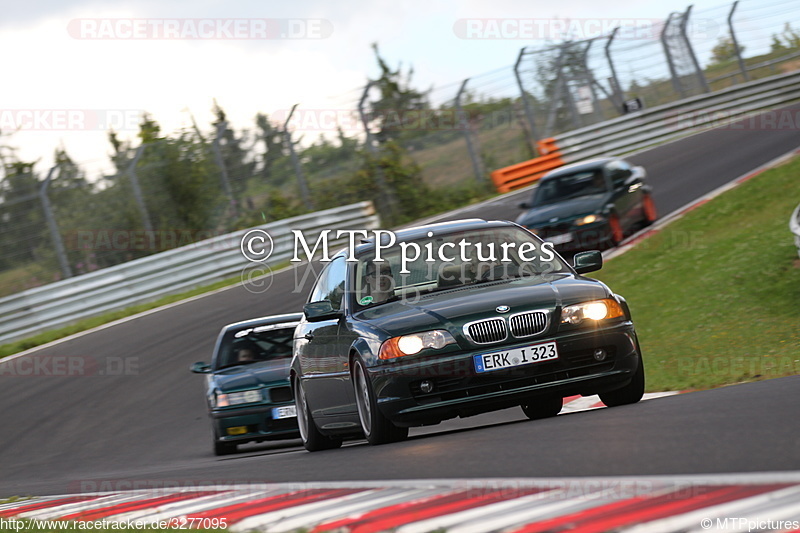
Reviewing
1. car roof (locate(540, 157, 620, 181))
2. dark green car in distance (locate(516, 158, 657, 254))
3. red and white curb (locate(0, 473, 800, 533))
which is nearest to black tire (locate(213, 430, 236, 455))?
red and white curb (locate(0, 473, 800, 533))

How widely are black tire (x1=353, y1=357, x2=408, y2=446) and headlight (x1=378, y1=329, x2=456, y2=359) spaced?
1.06ft

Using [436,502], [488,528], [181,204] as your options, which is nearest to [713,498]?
[488,528]

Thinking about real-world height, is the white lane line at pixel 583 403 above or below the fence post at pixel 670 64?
below

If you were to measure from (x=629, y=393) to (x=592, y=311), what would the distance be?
0.84m

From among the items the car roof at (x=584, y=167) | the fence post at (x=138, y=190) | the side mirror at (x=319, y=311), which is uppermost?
the fence post at (x=138, y=190)

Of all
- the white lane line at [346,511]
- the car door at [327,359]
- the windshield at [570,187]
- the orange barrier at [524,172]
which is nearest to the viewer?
the white lane line at [346,511]

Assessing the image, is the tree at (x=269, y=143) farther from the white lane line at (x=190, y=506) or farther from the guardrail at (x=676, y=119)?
the white lane line at (x=190, y=506)

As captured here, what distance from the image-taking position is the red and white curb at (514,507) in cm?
393

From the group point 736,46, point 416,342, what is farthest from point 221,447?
point 736,46

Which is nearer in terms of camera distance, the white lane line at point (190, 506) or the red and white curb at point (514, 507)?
the red and white curb at point (514, 507)

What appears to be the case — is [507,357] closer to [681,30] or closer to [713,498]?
[713,498]

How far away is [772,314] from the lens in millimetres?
12711

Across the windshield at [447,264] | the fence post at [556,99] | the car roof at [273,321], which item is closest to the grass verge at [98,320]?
the car roof at [273,321]

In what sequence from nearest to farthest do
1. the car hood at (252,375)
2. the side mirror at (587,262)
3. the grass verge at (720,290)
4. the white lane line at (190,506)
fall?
the white lane line at (190,506)
the side mirror at (587,262)
the grass verge at (720,290)
the car hood at (252,375)
